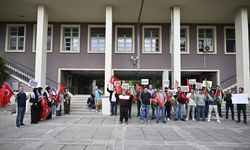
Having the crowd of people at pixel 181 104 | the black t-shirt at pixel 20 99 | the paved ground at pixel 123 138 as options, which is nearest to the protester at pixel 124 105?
the crowd of people at pixel 181 104

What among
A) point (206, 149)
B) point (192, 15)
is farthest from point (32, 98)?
point (192, 15)

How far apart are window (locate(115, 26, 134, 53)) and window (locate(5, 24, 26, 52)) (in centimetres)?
807

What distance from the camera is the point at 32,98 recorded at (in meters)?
12.3

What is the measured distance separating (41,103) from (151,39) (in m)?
12.2

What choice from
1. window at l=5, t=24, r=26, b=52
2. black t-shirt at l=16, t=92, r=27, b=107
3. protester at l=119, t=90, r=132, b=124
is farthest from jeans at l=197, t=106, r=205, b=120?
window at l=5, t=24, r=26, b=52

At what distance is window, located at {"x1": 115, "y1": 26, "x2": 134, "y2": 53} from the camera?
2200 centimetres

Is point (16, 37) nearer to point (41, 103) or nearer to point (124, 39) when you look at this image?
point (124, 39)

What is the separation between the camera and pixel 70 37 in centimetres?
2203

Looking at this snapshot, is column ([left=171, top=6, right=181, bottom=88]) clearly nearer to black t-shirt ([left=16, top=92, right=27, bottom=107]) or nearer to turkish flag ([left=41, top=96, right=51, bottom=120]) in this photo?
turkish flag ([left=41, top=96, right=51, bottom=120])

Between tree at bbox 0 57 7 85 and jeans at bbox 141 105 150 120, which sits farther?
tree at bbox 0 57 7 85

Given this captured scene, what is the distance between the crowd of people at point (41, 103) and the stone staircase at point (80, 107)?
34.0 inches

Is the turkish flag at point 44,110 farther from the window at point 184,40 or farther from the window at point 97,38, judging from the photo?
the window at point 184,40

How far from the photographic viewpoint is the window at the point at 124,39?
22.0 meters

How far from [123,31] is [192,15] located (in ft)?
19.6
